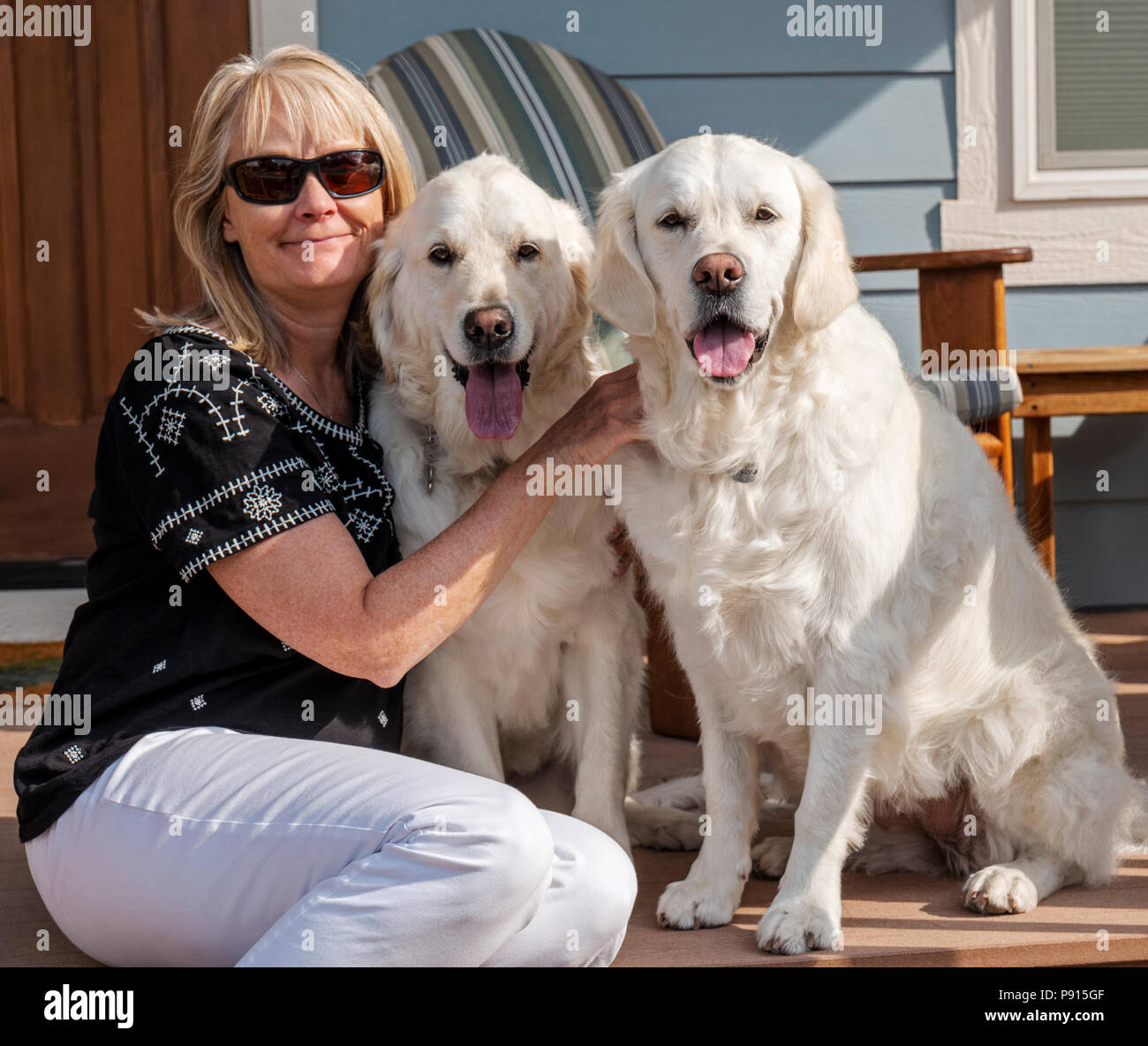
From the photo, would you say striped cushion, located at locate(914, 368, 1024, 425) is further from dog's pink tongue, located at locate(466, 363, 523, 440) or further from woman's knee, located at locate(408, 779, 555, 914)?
woman's knee, located at locate(408, 779, 555, 914)

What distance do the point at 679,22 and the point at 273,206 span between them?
2290 mm

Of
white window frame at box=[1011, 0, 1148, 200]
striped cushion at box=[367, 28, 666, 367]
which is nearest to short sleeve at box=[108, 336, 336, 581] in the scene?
striped cushion at box=[367, 28, 666, 367]

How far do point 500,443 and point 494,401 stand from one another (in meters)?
0.12

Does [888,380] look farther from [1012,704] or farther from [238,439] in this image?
[238,439]

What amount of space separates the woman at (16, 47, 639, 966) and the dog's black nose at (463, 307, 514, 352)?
0.19 m

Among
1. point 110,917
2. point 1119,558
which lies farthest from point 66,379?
point 1119,558

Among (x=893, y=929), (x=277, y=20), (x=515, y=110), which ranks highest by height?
(x=277, y=20)

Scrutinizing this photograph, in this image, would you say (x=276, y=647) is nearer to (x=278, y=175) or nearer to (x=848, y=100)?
(x=278, y=175)

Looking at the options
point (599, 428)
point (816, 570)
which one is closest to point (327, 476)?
point (599, 428)

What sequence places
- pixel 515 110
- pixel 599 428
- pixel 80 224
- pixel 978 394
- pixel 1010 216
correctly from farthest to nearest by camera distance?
pixel 1010 216 → pixel 80 224 → pixel 515 110 → pixel 978 394 → pixel 599 428

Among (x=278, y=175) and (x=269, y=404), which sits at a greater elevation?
(x=278, y=175)

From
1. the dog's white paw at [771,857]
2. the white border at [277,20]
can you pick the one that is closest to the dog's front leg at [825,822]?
the dog's white paw at [771,857]

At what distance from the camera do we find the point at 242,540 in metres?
1.88

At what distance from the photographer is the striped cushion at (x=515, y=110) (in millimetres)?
3354
